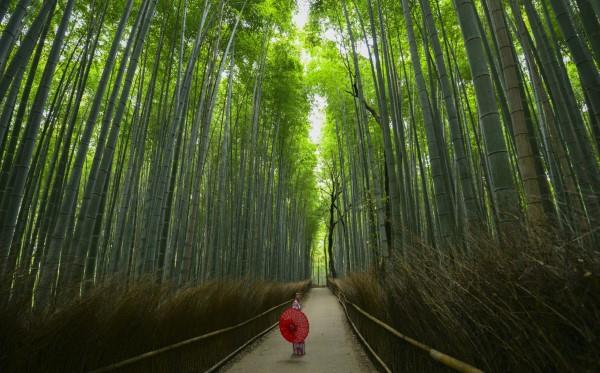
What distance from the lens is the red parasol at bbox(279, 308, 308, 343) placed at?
13.0 ft

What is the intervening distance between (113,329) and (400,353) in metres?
1.89

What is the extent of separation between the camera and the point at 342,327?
251 inches

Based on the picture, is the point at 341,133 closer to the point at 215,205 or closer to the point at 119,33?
the point at 215,205

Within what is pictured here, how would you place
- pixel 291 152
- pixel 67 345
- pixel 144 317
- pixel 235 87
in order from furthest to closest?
pixel 291 152 → pixel 235 87 → pixel 144 317 → pixel 67 345

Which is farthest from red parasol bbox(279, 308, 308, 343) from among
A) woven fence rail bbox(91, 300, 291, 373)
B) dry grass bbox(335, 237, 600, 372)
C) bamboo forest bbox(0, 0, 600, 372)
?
dry grass bbox(335, 237, 600, 372)

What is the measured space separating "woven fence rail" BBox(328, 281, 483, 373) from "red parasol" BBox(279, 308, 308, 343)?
761 millimetres

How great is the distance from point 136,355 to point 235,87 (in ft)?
22.3

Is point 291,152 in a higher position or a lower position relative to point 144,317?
higher

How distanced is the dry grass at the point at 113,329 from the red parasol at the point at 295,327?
73cm

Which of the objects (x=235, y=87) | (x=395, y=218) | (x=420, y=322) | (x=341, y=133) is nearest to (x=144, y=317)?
(x=420, y=322)

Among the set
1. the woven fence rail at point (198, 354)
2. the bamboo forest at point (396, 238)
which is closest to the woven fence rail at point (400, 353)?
the bamboo forest at point (396, 238)

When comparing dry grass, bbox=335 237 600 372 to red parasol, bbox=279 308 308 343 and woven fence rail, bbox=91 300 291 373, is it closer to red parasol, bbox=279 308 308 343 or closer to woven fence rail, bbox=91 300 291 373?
woven fence rail, bbox=91 300 291 373

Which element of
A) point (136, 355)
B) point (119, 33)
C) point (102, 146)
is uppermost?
point (119, 33)

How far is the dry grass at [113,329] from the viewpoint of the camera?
125 centimetres
